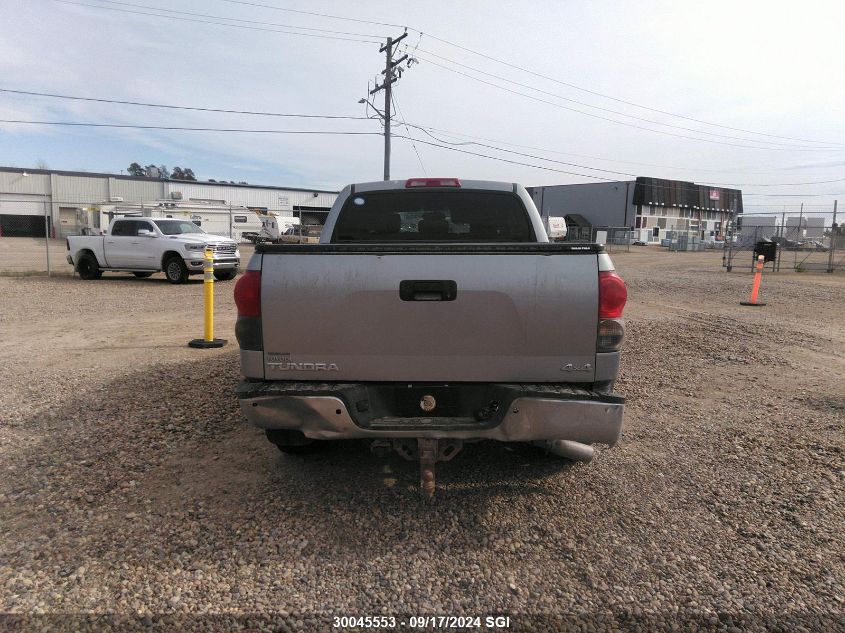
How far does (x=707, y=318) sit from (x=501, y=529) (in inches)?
354

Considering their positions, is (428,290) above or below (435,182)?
below

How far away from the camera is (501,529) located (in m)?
3.22

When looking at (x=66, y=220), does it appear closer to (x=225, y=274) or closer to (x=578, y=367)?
(x=225, y=274)

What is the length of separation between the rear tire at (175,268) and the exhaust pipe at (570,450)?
14622 millimetres

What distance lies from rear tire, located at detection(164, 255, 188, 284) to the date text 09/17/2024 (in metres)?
15.2

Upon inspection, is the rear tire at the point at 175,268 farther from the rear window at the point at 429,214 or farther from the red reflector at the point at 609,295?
the red reflector at the point at 609,295

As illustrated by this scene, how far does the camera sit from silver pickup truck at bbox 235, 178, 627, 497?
2953 millimetres

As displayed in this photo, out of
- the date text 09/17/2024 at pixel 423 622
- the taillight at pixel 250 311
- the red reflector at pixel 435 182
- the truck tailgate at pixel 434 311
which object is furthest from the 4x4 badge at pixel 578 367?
the red reflector at pixel 435 182

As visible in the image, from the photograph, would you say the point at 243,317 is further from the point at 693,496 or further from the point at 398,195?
the point at 693,496

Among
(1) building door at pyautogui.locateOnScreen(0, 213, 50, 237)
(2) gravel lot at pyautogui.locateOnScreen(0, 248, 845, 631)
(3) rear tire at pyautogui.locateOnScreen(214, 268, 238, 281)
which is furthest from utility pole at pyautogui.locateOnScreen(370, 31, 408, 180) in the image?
(1) building door at pyautogui.locateOnScreen(0, 213, 50, 237)

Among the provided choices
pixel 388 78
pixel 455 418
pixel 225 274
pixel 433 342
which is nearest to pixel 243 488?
pixel 455 418

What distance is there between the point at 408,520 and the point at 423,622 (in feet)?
2.76

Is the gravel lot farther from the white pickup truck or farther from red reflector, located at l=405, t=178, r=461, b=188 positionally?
the white pickup truck

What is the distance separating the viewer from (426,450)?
3078mm
